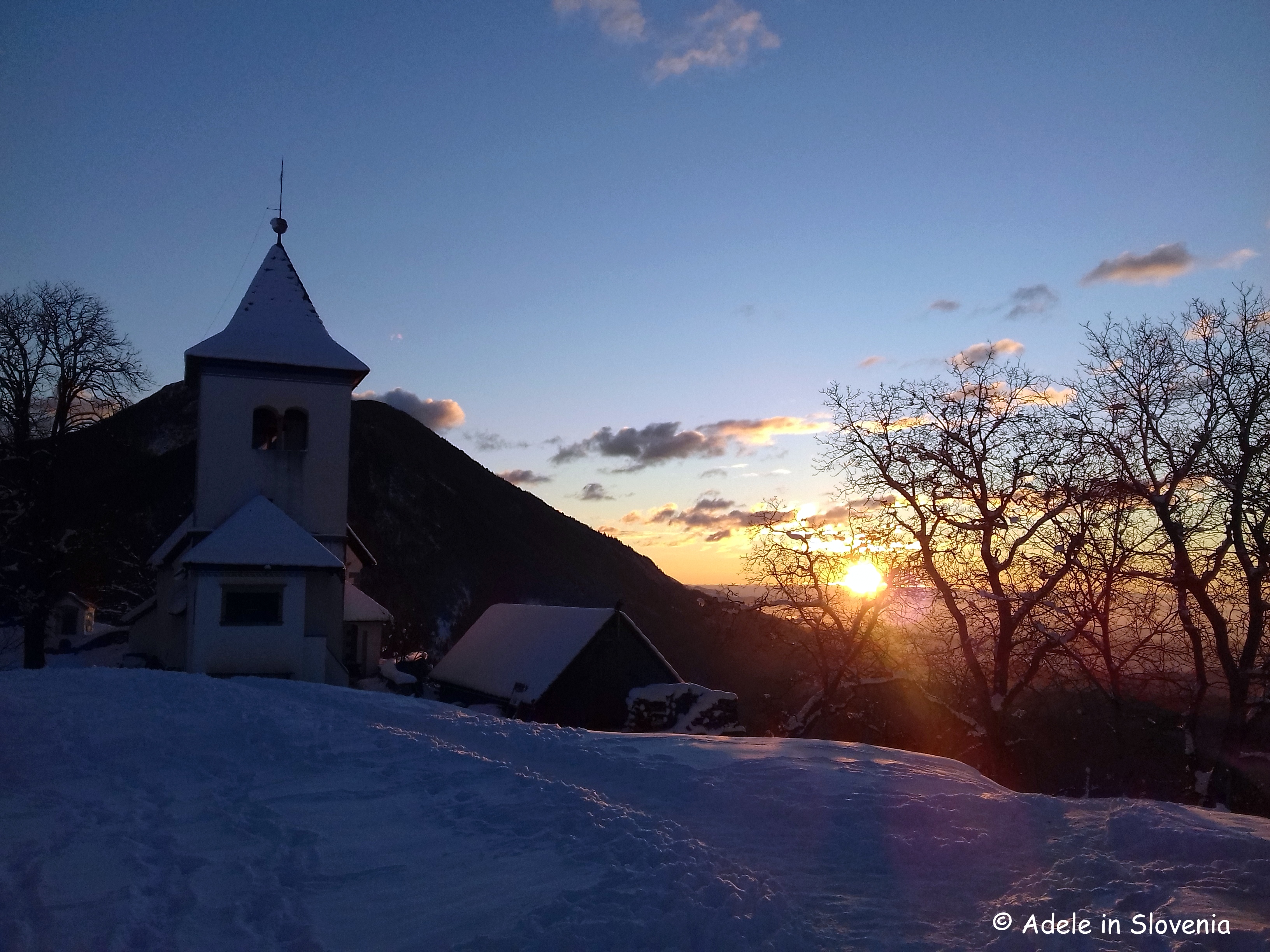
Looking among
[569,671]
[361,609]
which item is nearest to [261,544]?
[569,671]

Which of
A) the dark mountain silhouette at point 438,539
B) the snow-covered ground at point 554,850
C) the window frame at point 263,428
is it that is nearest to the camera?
the snow-covered ground at point 554,850

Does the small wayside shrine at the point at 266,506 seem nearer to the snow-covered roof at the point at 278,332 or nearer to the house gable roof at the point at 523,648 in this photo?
the snow-covered roof at the point at 278,332

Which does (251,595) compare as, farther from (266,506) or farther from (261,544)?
(266,506)

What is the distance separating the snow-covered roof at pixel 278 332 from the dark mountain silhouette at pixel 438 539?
95.7 feet

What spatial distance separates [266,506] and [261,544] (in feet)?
5.49

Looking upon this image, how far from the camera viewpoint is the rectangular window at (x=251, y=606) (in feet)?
73.6

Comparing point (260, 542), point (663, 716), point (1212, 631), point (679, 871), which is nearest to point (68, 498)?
point (260, 542)

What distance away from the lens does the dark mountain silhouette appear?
66250mm

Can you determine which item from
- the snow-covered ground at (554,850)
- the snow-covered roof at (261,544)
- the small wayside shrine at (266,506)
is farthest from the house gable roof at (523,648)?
the snow-covered ground at (554,850)

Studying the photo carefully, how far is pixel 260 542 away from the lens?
22.9 m

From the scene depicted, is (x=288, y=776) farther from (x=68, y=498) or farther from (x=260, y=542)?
(x=68, y=498)

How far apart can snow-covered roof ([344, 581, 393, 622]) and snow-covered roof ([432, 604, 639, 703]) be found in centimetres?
306

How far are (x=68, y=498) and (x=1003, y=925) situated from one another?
31927mm

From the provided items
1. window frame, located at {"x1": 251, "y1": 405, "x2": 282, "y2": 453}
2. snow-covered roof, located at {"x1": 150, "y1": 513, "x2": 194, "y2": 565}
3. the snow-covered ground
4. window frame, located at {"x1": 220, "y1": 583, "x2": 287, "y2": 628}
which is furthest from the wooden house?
the snow-covered ground
